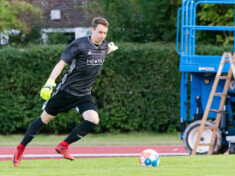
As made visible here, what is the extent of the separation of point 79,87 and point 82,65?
329 mm

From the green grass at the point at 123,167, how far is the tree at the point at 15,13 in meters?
8.47

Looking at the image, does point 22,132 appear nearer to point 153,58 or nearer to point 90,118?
point 153,58

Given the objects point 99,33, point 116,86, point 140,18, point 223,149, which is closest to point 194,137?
point 223,149

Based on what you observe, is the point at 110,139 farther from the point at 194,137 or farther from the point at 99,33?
the point at 99,33

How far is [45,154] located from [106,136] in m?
3.64

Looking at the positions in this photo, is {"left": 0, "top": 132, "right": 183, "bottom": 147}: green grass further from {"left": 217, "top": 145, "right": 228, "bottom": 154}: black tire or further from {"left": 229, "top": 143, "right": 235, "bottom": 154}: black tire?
{"left": 229, "top": 143, "right": 235, "bottom": 154}: black tire

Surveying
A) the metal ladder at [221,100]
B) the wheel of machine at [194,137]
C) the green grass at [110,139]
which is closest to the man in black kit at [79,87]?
the metal ladder at [221,100]

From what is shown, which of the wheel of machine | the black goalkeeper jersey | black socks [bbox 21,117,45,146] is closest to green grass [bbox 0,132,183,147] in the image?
the wheel of machine

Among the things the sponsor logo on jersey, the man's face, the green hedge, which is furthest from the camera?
the green hedge

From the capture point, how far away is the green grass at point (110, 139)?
1413cm

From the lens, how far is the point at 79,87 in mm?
8633

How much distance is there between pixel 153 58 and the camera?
1527 cm

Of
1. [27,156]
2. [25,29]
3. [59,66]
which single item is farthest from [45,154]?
[25,29]

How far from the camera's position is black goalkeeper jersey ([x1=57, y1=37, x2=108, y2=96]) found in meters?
8.50
